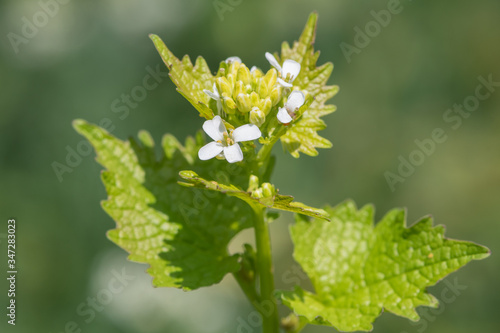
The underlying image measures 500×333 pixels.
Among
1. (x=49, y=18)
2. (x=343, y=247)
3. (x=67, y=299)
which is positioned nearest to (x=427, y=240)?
(x=343, y=247)

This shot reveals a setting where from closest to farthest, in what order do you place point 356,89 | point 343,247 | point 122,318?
1. point 343,247
2. point 122,318
3. point 356,89

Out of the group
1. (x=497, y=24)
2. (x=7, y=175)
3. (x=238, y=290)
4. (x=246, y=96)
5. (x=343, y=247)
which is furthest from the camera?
(x=497, y=24)

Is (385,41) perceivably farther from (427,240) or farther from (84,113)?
(427,240)

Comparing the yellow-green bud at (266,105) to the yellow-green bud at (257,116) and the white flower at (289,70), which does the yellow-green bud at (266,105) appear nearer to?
the yellow-green bud at (257,116)

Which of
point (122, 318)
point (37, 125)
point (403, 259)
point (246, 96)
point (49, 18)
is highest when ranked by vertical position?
Answer: point (49, 18)


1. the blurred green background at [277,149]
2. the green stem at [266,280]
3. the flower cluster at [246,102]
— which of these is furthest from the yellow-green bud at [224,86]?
the blurred green background at [277,149]

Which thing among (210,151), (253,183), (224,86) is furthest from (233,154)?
(224,86)

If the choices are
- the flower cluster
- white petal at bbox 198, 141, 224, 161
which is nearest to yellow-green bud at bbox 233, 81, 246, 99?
the flower cluster
